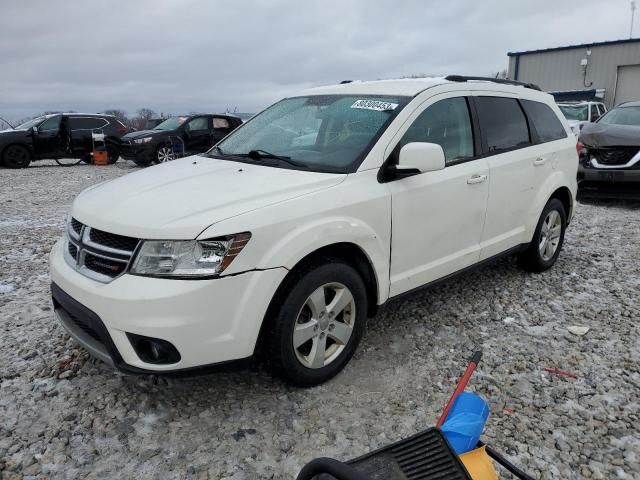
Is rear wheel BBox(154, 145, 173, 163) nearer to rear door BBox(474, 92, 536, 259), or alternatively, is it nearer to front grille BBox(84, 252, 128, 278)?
rear door BBox(474, 92, 536, 259)

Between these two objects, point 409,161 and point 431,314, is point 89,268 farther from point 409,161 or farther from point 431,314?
point 431,314

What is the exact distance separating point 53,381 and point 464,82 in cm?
343

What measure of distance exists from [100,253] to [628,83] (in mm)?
31186

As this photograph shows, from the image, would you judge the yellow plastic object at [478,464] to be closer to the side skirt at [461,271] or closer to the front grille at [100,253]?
the side skirt at [461,271]

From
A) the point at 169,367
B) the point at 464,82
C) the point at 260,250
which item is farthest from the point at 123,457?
the point at 464,82

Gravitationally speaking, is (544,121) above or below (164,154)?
above

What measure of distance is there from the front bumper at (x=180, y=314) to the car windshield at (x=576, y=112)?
15.0 m

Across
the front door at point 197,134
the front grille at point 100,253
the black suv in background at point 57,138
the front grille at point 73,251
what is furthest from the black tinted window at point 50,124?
the front grille at point 100,253

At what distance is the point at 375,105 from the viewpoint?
3467 mm

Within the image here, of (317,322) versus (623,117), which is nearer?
(317,322)

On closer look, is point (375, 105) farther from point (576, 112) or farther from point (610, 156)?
point (576, 112)

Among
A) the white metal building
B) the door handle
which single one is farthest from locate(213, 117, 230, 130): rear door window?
the white metal building

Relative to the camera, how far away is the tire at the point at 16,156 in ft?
47.4

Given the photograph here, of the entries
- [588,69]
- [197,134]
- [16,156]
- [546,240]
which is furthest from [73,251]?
[588,69]
